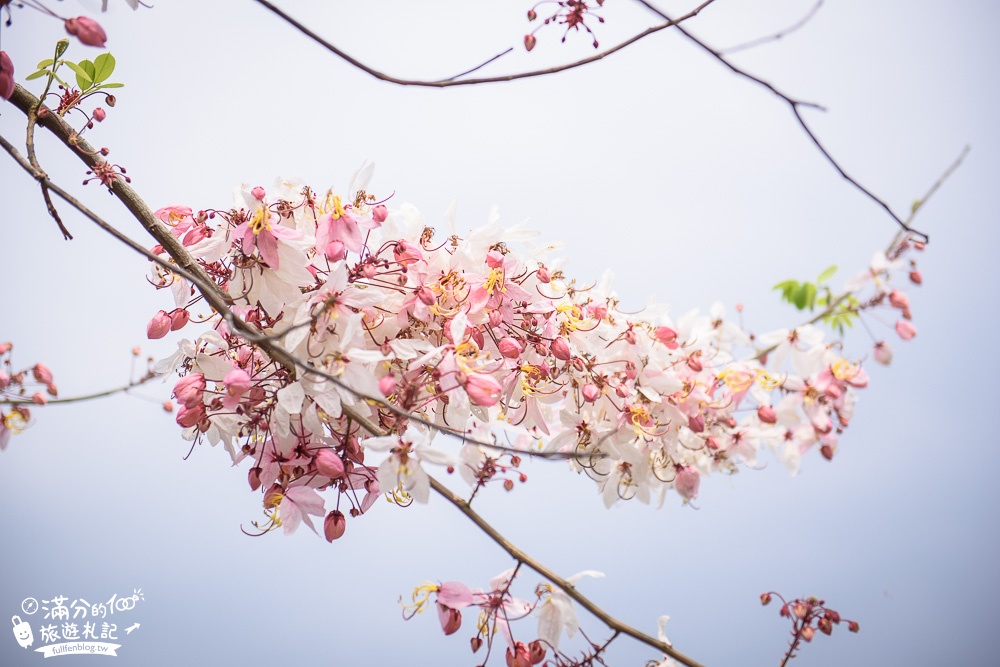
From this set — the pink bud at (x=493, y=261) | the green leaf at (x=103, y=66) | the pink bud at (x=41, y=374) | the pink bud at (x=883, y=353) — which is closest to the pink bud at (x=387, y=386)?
the pink bud at (x=493, y=261)

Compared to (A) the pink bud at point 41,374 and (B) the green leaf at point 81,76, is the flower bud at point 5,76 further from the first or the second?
(A) the pink bud at point 41,374

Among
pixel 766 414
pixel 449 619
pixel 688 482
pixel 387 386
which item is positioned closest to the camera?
pixel 387 386

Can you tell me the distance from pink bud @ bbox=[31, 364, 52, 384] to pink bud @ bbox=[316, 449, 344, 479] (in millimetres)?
1098

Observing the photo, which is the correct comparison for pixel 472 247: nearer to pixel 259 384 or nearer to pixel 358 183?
pixel 358 183

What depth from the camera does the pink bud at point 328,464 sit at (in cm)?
70

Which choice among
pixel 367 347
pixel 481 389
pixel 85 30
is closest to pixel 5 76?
pixel 85 30

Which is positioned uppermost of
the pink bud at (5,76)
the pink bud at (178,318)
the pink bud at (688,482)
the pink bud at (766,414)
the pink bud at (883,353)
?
the pink bud at (883,353)

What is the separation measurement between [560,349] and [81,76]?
71 cm

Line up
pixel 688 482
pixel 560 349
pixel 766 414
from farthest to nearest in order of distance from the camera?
pixel 766 414 < pixel 688 482 < pixel 560 349

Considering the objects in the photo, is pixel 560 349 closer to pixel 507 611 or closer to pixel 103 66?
pixel 507 611

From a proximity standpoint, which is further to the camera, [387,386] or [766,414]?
[766,414]

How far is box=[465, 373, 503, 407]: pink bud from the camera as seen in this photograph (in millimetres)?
690

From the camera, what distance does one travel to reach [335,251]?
0.72m

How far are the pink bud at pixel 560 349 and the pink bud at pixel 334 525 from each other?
1.09 ft
